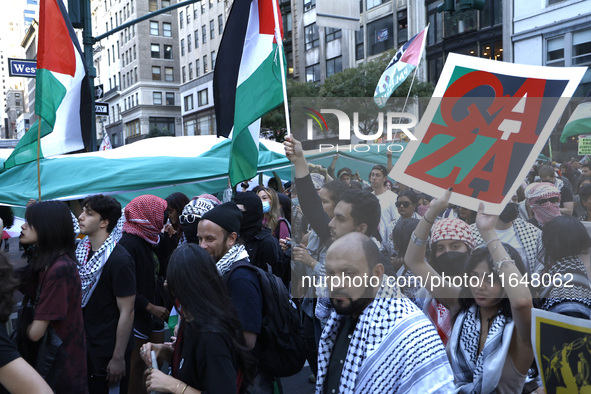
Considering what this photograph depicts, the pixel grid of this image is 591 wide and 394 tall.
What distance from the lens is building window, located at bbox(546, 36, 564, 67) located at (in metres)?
21.0

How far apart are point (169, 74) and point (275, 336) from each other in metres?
62.4

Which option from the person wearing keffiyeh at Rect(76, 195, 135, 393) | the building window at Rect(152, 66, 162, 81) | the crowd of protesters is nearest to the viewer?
the crowd of protesters

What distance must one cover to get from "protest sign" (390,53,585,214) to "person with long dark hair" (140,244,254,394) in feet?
3.22

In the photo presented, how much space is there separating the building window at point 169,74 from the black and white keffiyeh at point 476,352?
62.2 metres

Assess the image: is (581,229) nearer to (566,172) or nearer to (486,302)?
(566,172)

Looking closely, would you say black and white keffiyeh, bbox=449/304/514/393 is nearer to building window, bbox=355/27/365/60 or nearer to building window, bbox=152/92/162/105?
building window, bbox=355/27/365/60

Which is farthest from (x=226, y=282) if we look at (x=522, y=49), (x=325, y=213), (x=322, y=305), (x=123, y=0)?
(x=123, y=0)

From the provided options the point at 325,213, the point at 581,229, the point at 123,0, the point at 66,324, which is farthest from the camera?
the point at 123,0

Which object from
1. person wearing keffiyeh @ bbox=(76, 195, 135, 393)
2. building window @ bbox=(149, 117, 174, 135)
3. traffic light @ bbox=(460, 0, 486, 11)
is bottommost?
person wearing keffiyeh @ bbox=(76, 195, 135, 393)

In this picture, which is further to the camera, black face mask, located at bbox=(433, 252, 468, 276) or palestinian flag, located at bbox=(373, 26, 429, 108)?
palestinian flag, located at bbox=(373, 26, 429, 108)

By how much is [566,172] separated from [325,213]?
40.1 inches

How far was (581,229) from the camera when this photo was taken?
2133 mm

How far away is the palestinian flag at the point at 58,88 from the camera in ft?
17.1

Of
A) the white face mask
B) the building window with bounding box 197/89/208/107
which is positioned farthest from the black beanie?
the building window with bounding box 197/89/208/107
